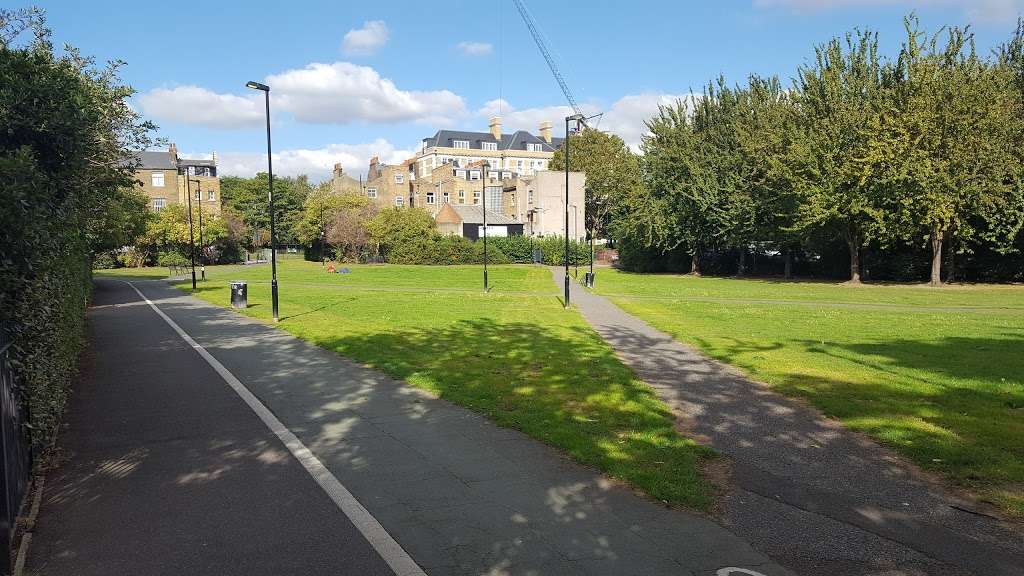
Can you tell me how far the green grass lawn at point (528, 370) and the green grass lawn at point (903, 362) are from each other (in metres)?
2.41

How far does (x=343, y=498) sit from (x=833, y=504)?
419 cm

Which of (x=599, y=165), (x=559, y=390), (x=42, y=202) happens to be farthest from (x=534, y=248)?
(x=42, y=202)

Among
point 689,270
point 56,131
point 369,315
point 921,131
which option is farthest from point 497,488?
point 689,270

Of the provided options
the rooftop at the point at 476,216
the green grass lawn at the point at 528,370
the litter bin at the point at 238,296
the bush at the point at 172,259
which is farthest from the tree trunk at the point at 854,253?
the bush at the point at 172,259

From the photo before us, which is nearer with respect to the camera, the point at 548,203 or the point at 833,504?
the point at 833,504

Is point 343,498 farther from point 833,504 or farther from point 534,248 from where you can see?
point 534,248

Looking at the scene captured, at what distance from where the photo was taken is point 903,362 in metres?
12.4

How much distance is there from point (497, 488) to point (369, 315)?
1662 cm

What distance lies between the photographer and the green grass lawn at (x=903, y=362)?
7.03 m

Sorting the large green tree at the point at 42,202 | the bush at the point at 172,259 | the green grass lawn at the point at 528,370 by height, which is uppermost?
the large green tree at the point at 42,202

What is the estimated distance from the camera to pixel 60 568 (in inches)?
178

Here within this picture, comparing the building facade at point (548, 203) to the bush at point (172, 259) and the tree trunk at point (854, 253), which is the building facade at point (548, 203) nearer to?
the bush at point (172, 259)

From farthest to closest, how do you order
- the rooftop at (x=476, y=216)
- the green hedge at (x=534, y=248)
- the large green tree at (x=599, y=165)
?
the rooftop at (x=476, y=216) < the large green tree at (x=599, y=165) < the green hedge at (x=534, y=248)

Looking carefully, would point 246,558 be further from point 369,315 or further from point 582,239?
point 582,239
